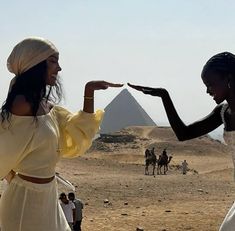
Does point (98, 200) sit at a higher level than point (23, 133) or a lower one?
lower

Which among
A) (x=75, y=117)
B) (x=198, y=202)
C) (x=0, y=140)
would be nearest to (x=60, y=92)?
(x=75, y=117)

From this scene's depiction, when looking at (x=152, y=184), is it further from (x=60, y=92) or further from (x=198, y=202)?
(x=60, y=92)

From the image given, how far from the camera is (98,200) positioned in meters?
18.1

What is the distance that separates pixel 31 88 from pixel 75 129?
43 centimetres

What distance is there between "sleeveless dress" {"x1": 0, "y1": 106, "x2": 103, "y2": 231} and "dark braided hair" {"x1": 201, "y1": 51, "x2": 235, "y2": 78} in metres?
0.96

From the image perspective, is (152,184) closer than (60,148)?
No

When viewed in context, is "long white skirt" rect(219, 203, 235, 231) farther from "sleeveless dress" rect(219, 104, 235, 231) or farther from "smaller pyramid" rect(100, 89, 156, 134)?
"smaller pyramid" rect(100, 89, 156, 134)

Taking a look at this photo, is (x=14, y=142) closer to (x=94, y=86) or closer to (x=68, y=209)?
(x=94, y=86)

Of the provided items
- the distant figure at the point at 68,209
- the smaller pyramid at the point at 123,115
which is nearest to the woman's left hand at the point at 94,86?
the distant figure at the point at 68,209

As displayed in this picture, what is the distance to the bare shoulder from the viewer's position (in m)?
3.56

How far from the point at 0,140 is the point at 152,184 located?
66.5 ft

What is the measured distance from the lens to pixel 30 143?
3.55 metres

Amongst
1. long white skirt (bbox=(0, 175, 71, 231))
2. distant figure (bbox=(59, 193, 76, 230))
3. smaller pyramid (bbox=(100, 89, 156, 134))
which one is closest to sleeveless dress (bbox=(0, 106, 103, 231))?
long white skirt (bbox=(0, 175, 71, 231))

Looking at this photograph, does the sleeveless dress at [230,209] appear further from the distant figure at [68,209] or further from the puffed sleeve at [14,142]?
the distant figure at [68,209]
